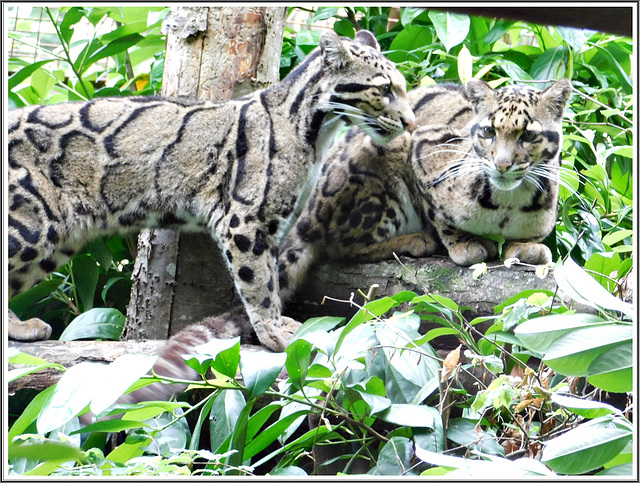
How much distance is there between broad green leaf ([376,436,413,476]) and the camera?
6.43ft

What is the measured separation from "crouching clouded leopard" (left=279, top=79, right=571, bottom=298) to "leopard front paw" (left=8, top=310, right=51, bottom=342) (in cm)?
122

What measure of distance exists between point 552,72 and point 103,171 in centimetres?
283

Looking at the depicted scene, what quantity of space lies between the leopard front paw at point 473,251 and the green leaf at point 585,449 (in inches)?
79.2

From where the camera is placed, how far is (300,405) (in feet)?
6.92

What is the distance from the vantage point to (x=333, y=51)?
10.9 feet

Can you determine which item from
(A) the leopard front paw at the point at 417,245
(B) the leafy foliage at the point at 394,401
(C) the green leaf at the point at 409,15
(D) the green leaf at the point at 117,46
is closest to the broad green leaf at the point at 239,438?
(B) the leafy foliage at the point at 394,401

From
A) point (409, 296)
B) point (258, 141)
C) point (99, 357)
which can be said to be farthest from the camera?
point (258, 141)

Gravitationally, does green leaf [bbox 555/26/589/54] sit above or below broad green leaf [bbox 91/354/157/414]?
above

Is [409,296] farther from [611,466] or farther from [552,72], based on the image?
[552,72]

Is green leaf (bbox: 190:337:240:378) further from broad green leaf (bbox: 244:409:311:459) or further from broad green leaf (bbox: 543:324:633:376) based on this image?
broad green leaf (bbox: 543:324:633:376)

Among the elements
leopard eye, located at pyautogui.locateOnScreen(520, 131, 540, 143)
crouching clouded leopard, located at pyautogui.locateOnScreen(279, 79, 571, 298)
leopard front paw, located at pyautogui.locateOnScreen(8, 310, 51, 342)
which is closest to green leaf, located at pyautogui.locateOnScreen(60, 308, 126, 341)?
leopard front paw, located at pyautogui.locateOnScreen(8, 310, 51, 342)

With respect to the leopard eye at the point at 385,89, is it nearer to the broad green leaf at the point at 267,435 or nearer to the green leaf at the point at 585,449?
the broad green leaf at the point at 267,435

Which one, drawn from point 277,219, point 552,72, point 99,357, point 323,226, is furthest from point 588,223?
point 99,357

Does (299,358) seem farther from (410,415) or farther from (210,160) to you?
(210,160)
